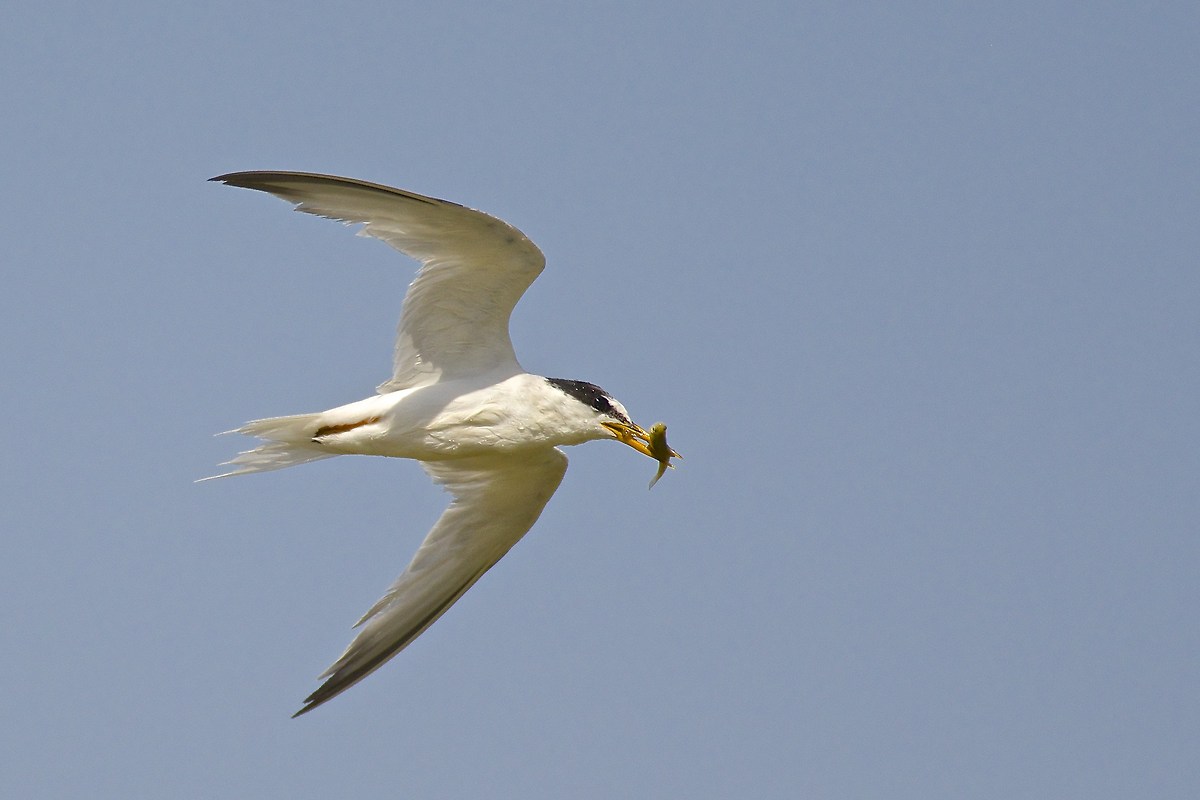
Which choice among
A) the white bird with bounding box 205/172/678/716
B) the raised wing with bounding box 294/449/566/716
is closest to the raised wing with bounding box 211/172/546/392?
the white bird with bounding box 205/172/678/716

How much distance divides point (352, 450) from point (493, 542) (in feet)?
5.72

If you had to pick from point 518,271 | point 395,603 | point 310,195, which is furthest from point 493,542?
point 310,195

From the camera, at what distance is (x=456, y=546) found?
41.7ft

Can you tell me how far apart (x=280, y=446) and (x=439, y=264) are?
193cm

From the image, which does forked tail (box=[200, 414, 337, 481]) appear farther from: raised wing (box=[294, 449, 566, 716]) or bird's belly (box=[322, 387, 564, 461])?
raised wing (box=[294, 449, 566, 716])

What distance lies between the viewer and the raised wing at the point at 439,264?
10.2m

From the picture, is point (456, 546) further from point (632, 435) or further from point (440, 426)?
point (632, 435)

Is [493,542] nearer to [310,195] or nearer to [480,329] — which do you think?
[480,329]

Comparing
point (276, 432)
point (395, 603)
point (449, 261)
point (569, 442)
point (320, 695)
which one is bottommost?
point (320, 695)

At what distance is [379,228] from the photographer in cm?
1086

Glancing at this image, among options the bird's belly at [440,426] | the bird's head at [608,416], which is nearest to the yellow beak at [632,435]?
the bird's head at [608,416]

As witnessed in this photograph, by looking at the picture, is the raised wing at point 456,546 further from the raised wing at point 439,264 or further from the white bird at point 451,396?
the raised wing at point 439,264

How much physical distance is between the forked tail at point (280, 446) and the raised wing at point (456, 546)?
1.29 metres

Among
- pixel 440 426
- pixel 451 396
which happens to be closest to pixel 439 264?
pixel 451 396
